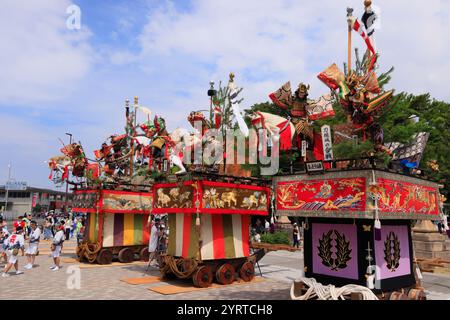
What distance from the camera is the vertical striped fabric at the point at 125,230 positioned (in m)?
16.5

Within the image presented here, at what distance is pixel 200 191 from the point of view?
37.7ft

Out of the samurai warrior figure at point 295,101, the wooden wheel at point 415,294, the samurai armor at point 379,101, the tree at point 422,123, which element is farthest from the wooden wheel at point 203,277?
the tree at point 422,123

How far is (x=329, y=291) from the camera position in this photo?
7.73 metres

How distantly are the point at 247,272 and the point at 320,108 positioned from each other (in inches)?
251

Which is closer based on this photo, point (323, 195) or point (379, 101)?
point (323, 195)

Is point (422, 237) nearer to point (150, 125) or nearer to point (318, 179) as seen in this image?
point (318, 179)

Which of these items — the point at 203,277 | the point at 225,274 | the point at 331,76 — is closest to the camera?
the point at 331,76

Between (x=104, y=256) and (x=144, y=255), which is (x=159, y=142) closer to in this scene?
(x=144, y=255)

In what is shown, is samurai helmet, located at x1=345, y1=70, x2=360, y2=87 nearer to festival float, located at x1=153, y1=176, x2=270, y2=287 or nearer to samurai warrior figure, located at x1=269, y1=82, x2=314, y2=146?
samurai warrior figure, located at x1=269, y1=82, x2=314, y2=146

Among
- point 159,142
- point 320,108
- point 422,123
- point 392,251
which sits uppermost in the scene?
point 422,123

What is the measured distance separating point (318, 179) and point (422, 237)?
13.7 m

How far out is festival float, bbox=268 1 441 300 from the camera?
7.16 m

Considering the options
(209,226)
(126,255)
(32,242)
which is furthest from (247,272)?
(32,242)

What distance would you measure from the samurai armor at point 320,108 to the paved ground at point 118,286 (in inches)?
215
